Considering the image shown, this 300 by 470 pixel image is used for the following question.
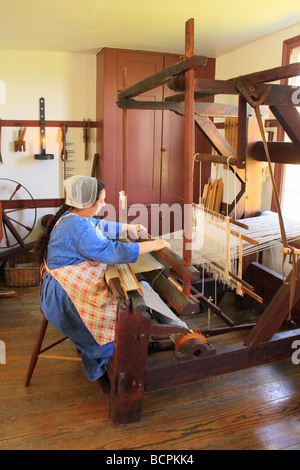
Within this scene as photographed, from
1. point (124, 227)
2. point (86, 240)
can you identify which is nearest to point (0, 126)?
point (124, 227)

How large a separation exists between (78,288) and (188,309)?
68 cm

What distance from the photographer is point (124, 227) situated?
2572mm

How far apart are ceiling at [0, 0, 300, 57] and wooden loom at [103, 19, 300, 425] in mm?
842

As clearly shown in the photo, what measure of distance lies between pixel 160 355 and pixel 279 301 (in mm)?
920

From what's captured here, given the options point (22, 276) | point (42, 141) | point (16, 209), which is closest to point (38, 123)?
point (42, 141)

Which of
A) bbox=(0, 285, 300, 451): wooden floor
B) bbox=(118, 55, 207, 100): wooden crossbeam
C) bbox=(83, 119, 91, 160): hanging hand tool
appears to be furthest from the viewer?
bbox=(83, 119, 91, 160): hanging hand tool

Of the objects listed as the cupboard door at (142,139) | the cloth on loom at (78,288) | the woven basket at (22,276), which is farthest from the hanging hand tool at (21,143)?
the cloth on loom at (78,288)

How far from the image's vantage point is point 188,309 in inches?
67.5

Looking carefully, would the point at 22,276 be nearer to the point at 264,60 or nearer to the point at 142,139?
the point at 142,139

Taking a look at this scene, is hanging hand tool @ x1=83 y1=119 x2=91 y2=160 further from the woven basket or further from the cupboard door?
the woven basket

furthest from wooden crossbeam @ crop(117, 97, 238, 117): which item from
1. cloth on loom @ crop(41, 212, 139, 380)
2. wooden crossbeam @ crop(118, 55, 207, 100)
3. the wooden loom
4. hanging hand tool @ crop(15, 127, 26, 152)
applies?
hanging hand tool @ crop(15, 127, 26, 152)

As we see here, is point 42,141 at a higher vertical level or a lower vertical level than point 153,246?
higher

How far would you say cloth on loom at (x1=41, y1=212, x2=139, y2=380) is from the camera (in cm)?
206

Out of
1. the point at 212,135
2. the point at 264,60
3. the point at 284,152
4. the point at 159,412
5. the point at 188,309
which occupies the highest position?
the point at 264,60
